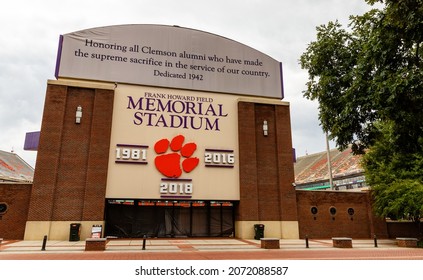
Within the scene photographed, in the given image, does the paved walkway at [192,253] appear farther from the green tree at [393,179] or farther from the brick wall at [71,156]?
the green tree at [393,179]

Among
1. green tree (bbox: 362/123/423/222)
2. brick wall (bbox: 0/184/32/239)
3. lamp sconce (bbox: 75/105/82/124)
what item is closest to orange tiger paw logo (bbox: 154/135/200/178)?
lamp sconce (bbox: 75/105/82/124)

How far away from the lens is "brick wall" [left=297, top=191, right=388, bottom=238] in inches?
981

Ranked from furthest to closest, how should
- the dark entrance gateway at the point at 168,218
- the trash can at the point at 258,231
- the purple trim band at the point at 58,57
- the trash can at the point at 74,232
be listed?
the purple trim band at the point at 58,57
the dark entrance gateway at the point at 168,218
the trash can at the point at 258,231
the trash can at the point at 74,232

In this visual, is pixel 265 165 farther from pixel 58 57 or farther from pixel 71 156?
pixel 58 57

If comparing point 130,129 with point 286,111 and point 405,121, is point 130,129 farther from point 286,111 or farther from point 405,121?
point 405,121

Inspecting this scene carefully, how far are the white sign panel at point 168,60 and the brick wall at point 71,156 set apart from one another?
1.98 meters

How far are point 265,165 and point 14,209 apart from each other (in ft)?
59.9

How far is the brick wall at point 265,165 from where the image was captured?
79.3 ft

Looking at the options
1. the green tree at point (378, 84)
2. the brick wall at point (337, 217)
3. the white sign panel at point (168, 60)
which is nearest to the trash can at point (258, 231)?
the brick wall at point (337, 217)

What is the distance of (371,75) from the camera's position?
16547mm

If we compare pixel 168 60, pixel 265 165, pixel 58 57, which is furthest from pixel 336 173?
pixel 58 57

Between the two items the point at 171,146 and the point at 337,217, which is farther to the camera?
the point at 337,217

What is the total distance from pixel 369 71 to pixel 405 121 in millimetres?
3147

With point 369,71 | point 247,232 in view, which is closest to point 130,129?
point 247,232
